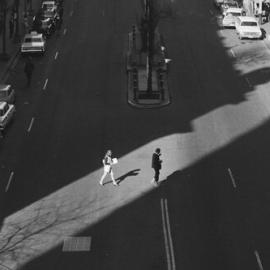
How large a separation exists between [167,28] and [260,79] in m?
18.0

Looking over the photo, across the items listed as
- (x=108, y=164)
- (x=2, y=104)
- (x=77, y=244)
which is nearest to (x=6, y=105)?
Answer: (x=2, y=104)

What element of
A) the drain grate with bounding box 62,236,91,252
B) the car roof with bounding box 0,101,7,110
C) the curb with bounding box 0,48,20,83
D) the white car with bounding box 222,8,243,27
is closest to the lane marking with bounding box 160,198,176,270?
the drain grate with bounding box 62,236,91,252

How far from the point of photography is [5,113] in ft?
120

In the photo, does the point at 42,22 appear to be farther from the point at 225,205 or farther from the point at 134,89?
the point at 225,205

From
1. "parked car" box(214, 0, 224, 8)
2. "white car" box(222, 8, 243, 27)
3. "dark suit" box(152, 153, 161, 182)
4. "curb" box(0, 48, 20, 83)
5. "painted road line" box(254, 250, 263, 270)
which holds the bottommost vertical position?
"parked car" box(214, 0, 224, 8)

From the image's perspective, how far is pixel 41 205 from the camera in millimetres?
27922

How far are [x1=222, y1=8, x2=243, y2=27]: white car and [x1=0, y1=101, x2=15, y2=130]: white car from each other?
92.6 feet

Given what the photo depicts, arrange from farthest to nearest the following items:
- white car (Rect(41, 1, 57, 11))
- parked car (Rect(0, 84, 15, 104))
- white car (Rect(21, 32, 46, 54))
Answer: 1. white car (Rect(41, 1, 57, 11))
2. white car (Rect(21, 32, 46, 54))
3. parked car (Rect(0, 84, 15, 104))

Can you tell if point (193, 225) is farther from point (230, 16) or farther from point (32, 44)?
point (230, 16)

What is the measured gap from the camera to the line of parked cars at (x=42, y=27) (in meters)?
52.6

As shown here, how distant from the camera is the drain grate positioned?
24.3 m

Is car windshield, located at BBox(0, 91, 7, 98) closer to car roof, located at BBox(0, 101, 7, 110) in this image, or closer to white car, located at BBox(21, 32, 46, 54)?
car roof, located at BBox(0, 101, 7, 110)

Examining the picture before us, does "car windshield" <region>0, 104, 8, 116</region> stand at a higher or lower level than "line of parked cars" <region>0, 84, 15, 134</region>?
higher

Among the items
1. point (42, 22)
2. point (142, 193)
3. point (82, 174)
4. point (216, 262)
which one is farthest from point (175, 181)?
point (42, 22)
